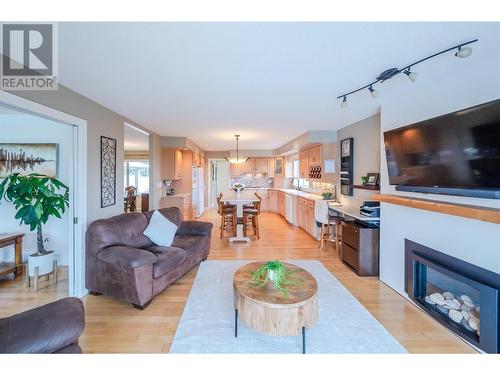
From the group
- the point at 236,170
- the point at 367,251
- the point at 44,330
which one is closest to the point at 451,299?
the point at 367,251

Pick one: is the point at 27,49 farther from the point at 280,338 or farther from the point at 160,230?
the point at 280,338

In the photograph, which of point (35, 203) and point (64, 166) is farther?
point (64, 166)

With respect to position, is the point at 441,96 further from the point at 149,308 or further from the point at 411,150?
the point at 149,308

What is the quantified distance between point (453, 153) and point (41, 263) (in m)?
4.64

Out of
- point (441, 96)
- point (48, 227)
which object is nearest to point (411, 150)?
point (441, 96)

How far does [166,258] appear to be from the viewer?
2.79 m

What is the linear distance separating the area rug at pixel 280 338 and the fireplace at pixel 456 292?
606 millimetres

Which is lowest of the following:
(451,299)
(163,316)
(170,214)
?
(163,316)

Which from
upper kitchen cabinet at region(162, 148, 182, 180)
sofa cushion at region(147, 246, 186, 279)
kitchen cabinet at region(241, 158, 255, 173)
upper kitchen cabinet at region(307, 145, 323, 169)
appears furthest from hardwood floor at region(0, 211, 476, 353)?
kitchen cabinet at region(241, 158, 255, 173)

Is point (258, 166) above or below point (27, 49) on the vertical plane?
below

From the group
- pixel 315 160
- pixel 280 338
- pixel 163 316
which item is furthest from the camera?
pixel 315 160

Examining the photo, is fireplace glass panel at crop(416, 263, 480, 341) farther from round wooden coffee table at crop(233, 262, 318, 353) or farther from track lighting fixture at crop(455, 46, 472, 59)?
track lighting fixture at crop(455, 46, 472, 59)

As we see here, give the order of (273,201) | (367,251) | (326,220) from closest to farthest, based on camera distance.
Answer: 1. (367,251)
2. (326,220)
3. (273,201)

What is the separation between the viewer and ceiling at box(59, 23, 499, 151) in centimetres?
155
